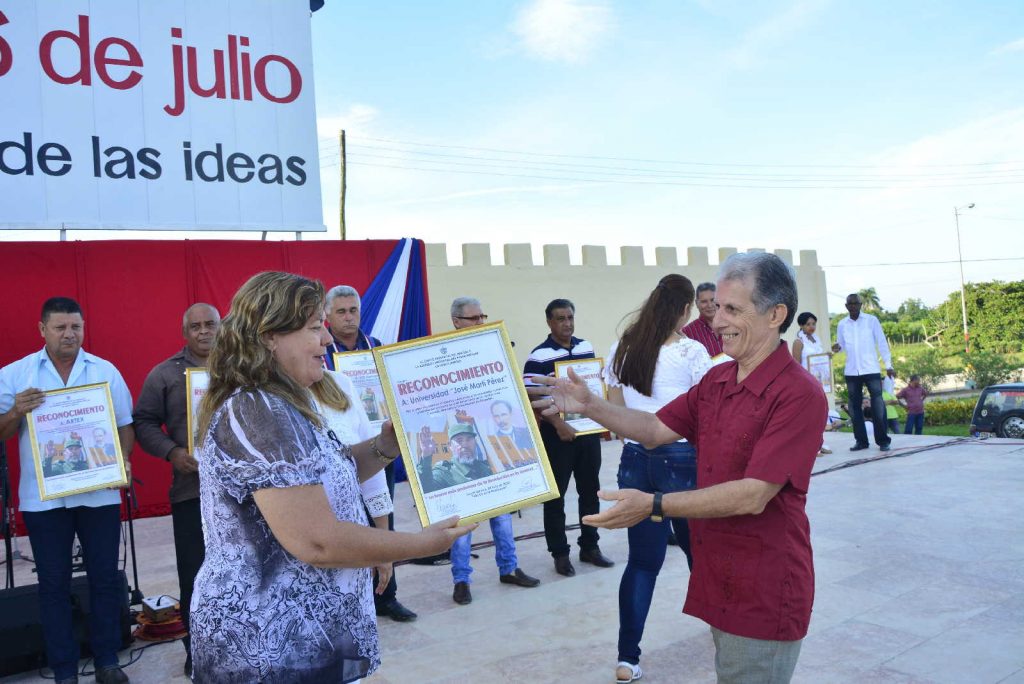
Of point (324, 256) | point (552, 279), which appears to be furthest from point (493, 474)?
point (552, 279)

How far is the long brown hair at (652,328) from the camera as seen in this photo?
11.8 feet

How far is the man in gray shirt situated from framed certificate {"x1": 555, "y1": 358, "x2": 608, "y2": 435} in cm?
228

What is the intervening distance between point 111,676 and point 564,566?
276 centimetres

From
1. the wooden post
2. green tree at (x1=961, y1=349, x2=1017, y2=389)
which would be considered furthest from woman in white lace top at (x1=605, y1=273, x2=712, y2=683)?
green tree at (x1=961, y1=349, x2=1017, y2=389)

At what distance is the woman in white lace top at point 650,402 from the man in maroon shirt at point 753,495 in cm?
115

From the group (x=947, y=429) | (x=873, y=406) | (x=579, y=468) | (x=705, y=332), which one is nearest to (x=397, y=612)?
(x=579, y=468)

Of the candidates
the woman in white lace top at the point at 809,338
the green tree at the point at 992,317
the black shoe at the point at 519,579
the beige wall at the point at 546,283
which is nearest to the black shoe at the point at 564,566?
the black shoe at the point at 519,579

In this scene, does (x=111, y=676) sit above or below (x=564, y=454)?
below

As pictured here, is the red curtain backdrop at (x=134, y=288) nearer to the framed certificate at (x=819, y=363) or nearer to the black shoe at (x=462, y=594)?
the black shoe at (x=462, y=594)

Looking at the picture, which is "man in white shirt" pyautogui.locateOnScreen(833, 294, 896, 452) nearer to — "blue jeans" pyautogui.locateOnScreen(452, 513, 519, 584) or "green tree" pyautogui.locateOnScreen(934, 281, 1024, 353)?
"blue jeans" pyautogui.locateOnScreen(452, 513, 519, 584)

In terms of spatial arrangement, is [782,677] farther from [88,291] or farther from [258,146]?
[88,291]

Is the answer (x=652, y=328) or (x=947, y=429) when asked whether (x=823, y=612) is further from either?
(x=947, y=429)

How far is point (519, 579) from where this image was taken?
16.4ft

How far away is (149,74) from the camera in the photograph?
6891mm
